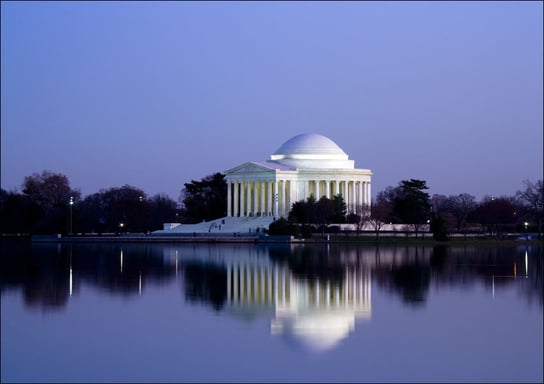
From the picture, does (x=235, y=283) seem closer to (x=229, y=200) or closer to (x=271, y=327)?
(x=271, y=327)

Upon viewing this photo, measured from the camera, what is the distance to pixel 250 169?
120m

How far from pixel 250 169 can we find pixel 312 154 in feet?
29.6

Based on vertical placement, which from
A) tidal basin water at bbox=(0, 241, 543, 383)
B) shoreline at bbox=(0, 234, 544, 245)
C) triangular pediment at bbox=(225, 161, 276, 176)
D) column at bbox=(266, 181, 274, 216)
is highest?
triangular pediment at bbox=(225, 161, 276, 176)

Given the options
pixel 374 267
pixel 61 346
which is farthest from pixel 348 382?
pixel 374 267

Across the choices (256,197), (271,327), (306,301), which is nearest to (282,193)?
(256,197)

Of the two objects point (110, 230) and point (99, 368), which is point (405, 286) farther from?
point (110, 230)

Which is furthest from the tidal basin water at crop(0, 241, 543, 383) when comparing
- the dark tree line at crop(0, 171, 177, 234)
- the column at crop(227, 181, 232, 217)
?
the column at crop(227, 181, 232, 217)

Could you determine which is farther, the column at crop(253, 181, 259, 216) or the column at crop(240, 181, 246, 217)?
the column at crop(240, 181, 246, 217)

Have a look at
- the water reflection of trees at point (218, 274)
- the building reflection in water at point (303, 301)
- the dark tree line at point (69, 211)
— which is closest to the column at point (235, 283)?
the building reflection in water at point (303, 301)

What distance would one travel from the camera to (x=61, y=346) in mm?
22281

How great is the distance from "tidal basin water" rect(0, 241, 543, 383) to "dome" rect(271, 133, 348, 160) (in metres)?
79.8

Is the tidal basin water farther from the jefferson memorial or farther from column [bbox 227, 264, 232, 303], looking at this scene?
the jefferson memorial

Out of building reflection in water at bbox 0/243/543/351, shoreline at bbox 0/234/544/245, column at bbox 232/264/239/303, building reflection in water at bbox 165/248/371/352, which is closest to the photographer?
building reflection in water at bbox 165/248/371/352

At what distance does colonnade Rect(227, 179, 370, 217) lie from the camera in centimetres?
11962
